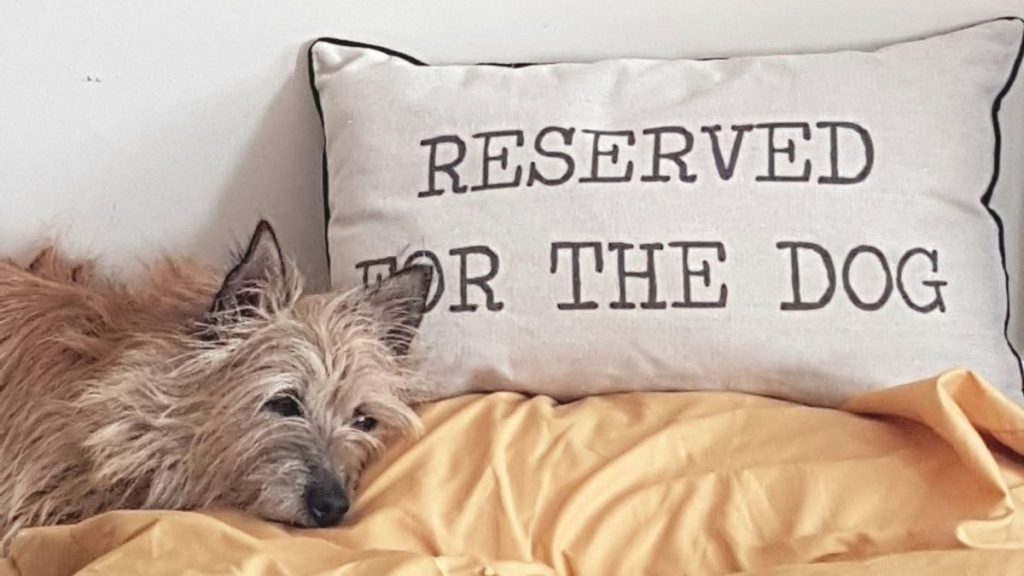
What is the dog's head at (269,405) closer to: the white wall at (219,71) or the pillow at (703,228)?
the pillow at (703,228)

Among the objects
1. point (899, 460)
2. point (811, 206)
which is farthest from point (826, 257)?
point (899, 460)

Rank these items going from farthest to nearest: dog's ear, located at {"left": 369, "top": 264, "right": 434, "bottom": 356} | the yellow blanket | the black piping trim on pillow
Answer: the black piping trim on pillow
dog's ear, located at {"left": 369, "top": 264, "right": 434, "bottom": 356}
the yellow blanket

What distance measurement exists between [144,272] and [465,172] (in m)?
0.49

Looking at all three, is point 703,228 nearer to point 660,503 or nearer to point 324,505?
point 660,503

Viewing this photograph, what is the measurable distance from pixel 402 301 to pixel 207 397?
0.80 feet

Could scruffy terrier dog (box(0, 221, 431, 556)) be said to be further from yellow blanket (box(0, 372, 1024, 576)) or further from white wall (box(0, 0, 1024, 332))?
white wall (box(0, 0, 1024, 332))

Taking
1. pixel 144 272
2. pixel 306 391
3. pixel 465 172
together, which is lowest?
pixel 306 391

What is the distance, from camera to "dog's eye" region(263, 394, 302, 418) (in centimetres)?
137

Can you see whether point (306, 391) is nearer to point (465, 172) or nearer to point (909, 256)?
point (465, 172)

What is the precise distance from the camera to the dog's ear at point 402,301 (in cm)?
143

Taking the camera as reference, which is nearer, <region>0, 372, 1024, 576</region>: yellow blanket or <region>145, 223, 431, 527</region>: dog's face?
<region>0, 372, 1024, 576</region>: yellow blanket

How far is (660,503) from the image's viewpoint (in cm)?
131

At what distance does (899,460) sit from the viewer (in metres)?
1.33

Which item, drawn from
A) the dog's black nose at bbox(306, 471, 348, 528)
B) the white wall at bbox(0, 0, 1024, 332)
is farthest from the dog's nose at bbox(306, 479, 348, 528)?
the white wall at bbox(0, 0, 1024, 332)
